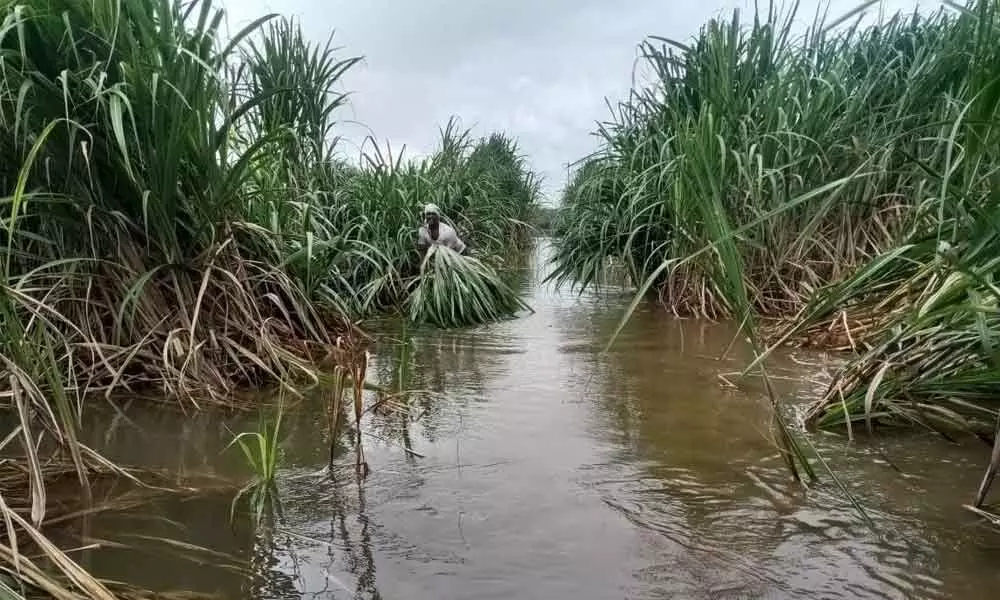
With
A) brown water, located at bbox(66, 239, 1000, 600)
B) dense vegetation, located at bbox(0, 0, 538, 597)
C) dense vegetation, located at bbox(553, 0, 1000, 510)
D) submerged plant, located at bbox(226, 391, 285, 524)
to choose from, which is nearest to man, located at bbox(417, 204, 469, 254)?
dense vegetation, located at bbox(553, 0, 1000, 510)

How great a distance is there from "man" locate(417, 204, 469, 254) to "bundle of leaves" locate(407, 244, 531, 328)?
38 cm

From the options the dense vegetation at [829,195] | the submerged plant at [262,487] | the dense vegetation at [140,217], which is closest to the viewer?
the submerged plant at [262,487]

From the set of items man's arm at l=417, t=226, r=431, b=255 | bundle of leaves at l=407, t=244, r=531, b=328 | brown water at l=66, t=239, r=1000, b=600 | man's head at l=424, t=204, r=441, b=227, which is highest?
man's head at l=424, t=204, r=441, b=227

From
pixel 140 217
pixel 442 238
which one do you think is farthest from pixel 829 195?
pixel 140 217

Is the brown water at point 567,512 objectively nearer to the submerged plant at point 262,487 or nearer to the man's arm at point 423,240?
the submerged plant at point 262,487

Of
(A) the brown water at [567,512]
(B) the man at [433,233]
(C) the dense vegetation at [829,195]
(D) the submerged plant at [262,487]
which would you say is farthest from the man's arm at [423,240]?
(D) the submerged plant at [262,487]

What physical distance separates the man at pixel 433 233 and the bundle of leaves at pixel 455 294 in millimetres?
377

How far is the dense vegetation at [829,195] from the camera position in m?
2.28

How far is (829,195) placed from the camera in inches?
159

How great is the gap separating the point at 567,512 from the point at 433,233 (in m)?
4.29

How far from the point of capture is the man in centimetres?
583

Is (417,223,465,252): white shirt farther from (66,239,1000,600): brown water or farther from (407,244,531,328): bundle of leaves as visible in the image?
(66,239,1000,600): brown water

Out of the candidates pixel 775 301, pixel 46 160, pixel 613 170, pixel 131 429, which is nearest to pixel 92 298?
pixel 46 160

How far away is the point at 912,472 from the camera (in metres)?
1.99
